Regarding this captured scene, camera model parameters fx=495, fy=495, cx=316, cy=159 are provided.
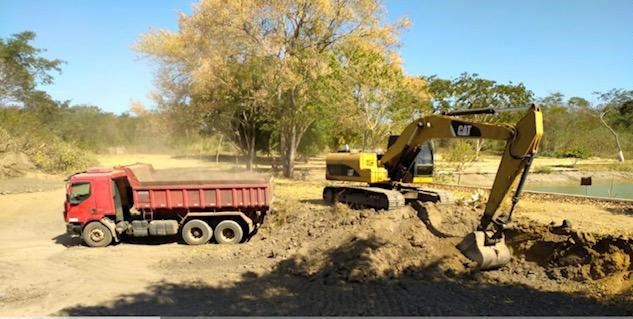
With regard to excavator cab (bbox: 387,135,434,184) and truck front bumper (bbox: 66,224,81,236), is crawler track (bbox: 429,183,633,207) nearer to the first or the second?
excavator cab (bbox: 387,135,434,184)

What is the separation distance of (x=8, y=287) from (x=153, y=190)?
420 centimetres

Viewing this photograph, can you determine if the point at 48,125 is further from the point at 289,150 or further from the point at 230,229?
the point at 230,229

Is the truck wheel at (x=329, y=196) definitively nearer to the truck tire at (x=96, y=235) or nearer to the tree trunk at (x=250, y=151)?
the truck tire at (x=96, y=235)

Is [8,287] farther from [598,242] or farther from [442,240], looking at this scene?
[598,242]

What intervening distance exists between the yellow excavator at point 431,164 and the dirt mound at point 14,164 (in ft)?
72.7

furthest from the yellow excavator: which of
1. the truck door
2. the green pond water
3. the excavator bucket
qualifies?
the green pond water

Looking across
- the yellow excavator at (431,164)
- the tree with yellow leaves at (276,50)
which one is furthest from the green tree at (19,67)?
the yellow excavator at (431,164)

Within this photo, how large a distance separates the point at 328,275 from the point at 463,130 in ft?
14.9

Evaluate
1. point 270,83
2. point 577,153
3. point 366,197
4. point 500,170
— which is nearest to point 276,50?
point 270,83

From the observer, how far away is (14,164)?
30.1 meters

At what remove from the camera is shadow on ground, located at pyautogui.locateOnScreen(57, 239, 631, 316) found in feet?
25.1

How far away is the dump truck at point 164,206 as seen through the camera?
1312cm

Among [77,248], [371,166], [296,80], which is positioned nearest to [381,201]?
[371,166]

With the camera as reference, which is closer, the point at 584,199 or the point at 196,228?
the point at 196,228
